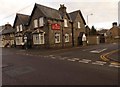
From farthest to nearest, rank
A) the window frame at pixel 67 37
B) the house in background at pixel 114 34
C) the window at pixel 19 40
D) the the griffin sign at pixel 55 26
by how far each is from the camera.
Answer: the house in background at pixel 114 34, the window at pixel 19 40, the window frame at pixel 67 37, the the griffin sign at pixel 55 26

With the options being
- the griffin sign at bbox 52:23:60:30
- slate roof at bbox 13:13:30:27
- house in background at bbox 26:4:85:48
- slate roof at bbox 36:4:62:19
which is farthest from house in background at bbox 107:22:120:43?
the griffin sign at bbox 52:23:60:30

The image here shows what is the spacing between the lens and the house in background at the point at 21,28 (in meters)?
37.2

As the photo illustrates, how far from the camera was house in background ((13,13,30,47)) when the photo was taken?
37.2 m

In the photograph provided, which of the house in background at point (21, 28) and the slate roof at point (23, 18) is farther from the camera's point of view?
the slate roof at point (23, 18)

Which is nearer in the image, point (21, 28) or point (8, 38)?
point (21, 28)

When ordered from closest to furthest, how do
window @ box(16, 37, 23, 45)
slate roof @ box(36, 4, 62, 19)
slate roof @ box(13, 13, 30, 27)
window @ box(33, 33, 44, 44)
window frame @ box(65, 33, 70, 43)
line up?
slate roof @ box(36, 4, 62, 19) < window @ box(33, 33, 44, 44) < window frame @ box(65, 33, 70, 43) < slate roof @ box(13, 13, 30, 27) < window @ box(16, 37, 23, 45)

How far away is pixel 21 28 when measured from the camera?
38.6 metres

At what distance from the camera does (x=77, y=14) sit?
39.0 meters

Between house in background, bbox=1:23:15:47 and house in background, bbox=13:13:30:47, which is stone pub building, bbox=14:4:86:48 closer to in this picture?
house in background, bbox=13:13:30:47

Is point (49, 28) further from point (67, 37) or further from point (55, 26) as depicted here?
point (67, 37)

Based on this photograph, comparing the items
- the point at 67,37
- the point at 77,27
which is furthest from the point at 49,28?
the point at 77,27

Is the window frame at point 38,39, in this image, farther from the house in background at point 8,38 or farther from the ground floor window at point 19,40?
the house in background at point 8,38

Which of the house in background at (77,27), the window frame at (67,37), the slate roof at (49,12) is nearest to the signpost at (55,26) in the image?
the slate roof at (49,12)

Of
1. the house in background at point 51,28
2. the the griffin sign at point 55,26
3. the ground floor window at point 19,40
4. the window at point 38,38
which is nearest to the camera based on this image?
the house in background at point 51,28
